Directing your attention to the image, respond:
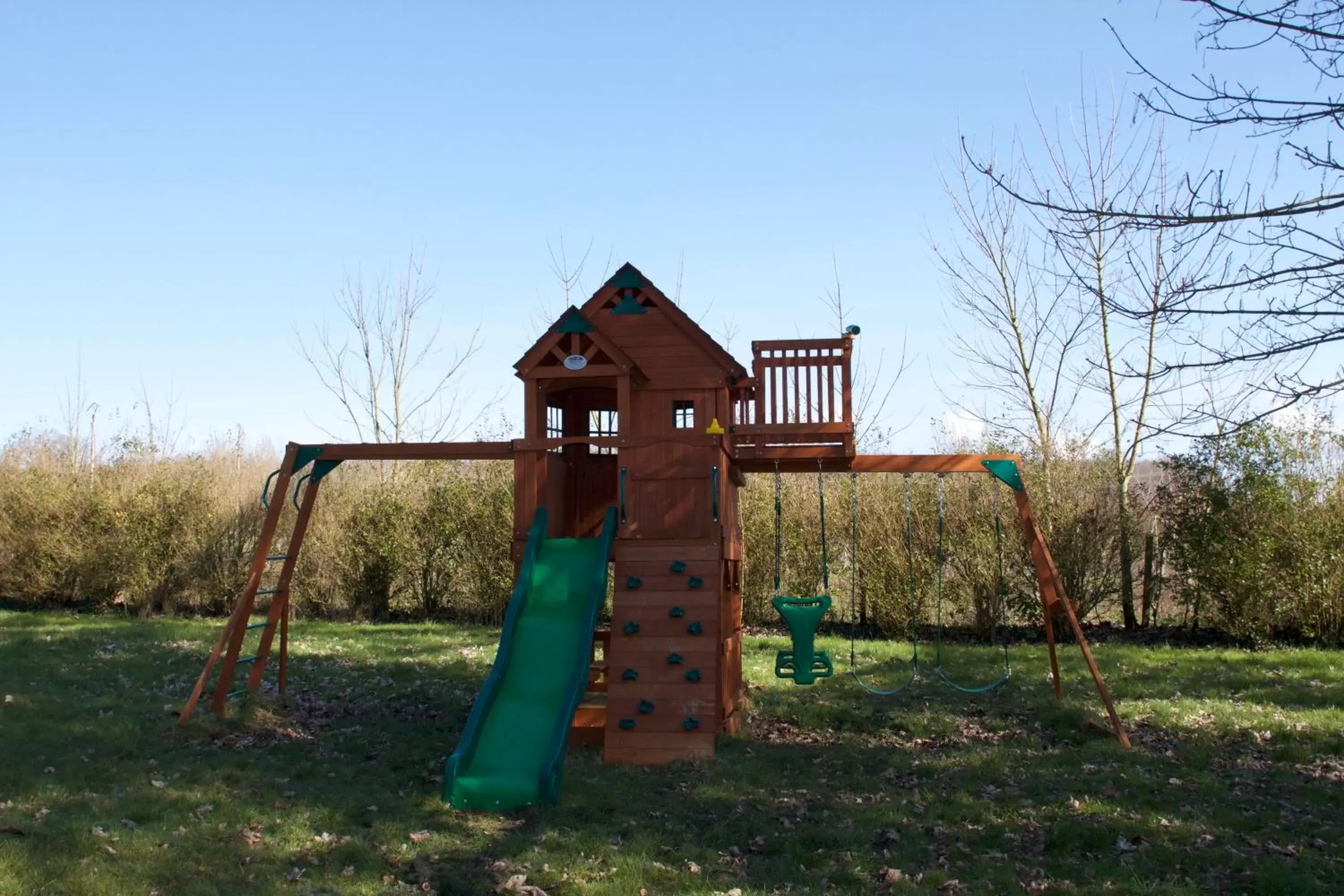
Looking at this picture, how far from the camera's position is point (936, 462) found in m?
11.1

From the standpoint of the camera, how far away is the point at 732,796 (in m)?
8.51

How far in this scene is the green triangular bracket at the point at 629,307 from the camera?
39.2ft

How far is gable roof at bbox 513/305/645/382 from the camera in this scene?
1126cm

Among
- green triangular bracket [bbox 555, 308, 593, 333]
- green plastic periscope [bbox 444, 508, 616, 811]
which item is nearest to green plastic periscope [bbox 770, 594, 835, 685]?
green plastic periscope [bbox 444, 508, 616, 811]

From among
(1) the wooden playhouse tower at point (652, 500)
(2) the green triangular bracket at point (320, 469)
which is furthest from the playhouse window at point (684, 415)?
(2) the green triangular bracket at point (320, 469)

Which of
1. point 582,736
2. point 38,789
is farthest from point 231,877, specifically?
point 582,736

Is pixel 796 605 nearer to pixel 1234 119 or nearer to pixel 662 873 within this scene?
pixel 662 873

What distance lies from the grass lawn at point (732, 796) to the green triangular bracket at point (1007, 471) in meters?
2.63

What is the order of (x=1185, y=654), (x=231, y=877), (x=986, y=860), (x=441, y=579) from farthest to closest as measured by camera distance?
(x=441, y=579), (x=1185, y=654), (x=986, y=860), (x=231, y=877)

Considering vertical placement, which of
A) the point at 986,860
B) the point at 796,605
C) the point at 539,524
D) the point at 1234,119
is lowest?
the point at 986,860

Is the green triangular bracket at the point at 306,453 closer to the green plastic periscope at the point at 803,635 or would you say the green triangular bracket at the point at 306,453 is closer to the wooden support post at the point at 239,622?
the wooden support post at the point at 239,622

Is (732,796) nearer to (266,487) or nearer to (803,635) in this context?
(803,635)

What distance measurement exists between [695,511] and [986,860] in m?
5.02

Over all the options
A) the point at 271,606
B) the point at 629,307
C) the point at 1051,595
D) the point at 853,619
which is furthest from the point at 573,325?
the point at 1051,595
